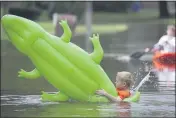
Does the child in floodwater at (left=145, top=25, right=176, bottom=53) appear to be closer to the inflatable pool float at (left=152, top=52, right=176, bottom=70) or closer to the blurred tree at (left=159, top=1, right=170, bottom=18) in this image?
the inflatable pool float at (left=152, top=52, right=176, bottom=70)

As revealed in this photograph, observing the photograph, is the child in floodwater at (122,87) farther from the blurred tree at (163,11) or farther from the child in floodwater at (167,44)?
the blurred tree at (163,11)

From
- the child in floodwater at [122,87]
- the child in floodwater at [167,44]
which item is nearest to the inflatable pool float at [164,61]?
the child in floodwater at [167,44]

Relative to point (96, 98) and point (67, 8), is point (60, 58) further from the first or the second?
point (67, 8)

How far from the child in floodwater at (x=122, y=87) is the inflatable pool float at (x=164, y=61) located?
4.79m

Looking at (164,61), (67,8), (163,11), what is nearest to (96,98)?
(164,61)

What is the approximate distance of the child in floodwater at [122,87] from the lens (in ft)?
26.4

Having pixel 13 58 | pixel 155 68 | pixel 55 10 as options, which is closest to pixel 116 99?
pixel 155 68

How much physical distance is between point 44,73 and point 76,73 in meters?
0.40

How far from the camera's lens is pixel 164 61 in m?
13.3

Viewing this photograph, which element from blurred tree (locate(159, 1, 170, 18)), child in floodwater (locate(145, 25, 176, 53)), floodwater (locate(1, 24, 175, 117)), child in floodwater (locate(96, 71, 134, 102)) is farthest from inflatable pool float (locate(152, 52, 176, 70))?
blurred tree (locate(159, 1, 170, 18))

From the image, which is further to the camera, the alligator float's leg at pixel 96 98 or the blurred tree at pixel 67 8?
the blurred tree at pixel 67 8

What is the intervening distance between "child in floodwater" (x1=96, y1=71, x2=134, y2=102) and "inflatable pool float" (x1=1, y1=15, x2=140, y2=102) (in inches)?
3.9

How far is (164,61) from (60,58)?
565cm

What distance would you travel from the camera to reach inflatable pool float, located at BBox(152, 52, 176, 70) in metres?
13.0
